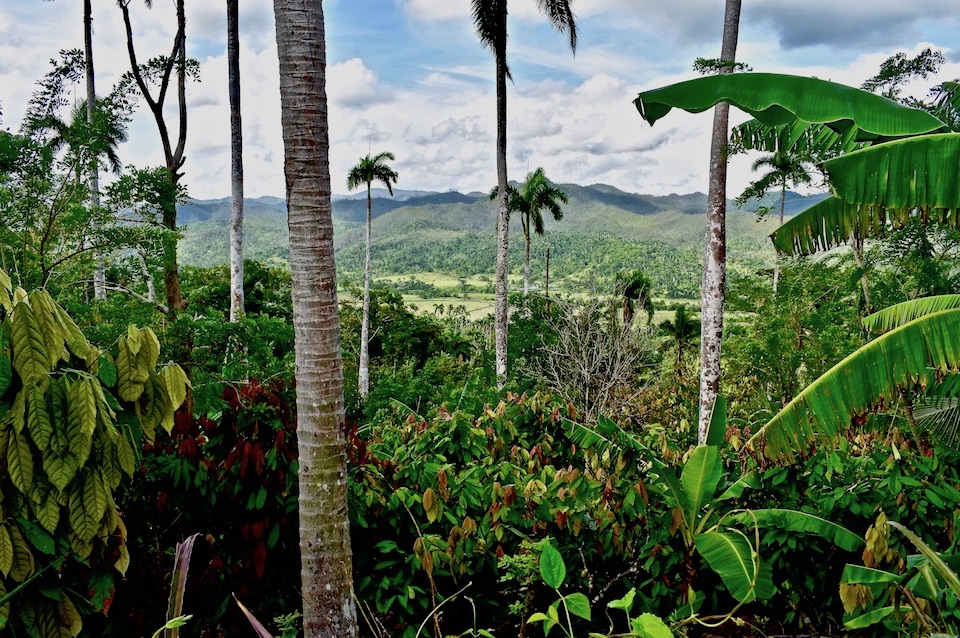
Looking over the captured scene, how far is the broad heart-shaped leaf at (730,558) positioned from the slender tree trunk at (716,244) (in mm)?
6912

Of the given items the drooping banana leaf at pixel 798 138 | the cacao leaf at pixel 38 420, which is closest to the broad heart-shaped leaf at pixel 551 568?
the cacao leaf at pixel 38 420

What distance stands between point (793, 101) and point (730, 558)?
93.0 inches

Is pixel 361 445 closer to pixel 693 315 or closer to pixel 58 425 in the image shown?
pixel 58 425

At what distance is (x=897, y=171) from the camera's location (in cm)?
324

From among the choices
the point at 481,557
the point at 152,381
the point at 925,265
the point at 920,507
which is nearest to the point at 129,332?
the point at 152,381

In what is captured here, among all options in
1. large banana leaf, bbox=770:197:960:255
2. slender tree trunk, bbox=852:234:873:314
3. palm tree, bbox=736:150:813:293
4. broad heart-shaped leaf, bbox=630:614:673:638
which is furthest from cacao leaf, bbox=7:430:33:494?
slender tree trunk, bbox=852:234:873:314

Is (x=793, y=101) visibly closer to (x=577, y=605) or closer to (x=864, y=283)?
(x=577, y=605)

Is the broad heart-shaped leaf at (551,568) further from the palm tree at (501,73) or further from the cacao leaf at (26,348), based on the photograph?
the palm tree at (501,73)

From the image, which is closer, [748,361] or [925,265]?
[925,265]

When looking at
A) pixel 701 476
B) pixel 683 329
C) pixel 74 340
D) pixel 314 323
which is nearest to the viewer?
pixel 74 340

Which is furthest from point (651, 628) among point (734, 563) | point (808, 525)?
point (808, 525)

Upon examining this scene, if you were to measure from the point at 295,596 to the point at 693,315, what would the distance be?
1354 inches

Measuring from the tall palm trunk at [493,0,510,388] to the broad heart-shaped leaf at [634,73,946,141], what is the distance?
14934mm

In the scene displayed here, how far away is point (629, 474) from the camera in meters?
3.80
